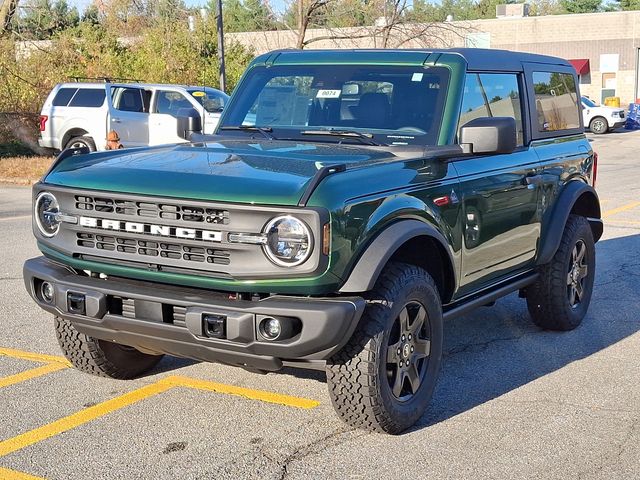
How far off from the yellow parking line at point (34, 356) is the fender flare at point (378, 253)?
96.3 inches

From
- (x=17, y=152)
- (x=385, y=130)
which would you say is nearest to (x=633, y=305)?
(x=385, y=130)

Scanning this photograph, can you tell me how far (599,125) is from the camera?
36.1 m

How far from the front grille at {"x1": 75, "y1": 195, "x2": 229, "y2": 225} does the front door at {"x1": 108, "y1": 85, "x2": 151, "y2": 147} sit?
50.4ft

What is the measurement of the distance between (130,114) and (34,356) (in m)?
14.4

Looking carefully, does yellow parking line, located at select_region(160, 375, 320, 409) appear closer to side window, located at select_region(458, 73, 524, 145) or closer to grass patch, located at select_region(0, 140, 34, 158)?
side window, located at select_region(458, 73, 524, 145)

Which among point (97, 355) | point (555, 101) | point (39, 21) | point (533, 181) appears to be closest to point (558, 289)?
point (533, 181)

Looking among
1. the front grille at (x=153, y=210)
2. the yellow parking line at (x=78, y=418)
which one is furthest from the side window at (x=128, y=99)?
the front grille at (x=153, y=210)

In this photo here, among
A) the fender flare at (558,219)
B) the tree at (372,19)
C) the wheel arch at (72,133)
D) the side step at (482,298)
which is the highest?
the tree at (372,19)

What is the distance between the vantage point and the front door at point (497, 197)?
→ 5.38 metres

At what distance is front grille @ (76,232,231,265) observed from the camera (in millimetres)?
4309

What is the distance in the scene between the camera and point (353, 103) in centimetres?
569

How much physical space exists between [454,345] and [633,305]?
2065mm

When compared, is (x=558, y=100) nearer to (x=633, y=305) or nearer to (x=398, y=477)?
(x=633, y=305)

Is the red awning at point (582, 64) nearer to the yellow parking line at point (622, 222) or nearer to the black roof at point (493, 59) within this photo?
the yellow parking line at point (622, 222)
